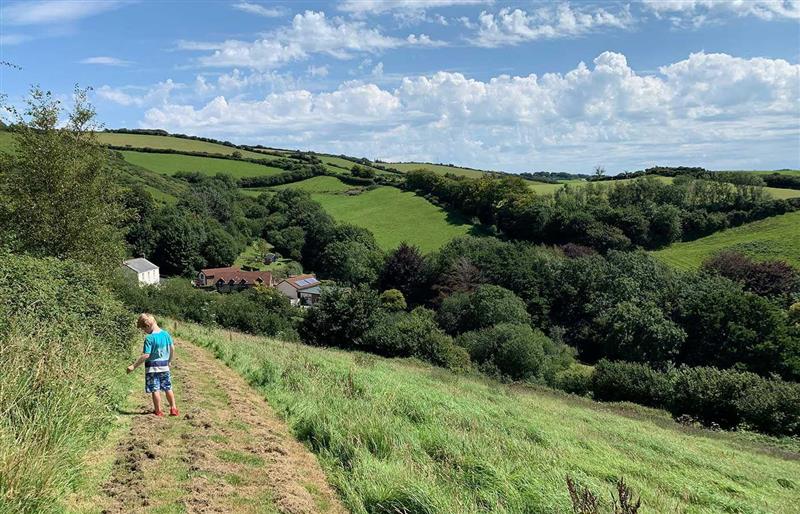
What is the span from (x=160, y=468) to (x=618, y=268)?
199 ft

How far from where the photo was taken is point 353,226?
87.1 m

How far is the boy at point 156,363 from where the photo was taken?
866 cm

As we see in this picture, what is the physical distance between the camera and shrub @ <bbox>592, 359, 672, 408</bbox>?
32.1 metres

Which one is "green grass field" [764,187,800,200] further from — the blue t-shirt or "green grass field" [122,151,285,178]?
"green grass field" [122,151,285,178]

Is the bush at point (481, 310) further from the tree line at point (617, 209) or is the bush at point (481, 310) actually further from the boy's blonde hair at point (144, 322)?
the boy's blonde hair at point (144, 322)

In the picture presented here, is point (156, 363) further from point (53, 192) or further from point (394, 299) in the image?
point (394, 299)

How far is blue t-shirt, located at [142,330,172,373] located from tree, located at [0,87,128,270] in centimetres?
1099

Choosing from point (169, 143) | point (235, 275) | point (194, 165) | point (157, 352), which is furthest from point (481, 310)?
point (169, 143)

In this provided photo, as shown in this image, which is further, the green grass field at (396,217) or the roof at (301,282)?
the green grass field at (396,217)

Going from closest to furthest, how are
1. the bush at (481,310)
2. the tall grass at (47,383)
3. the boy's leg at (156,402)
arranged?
the tall grass at (47,383) → the boy's leg at (156,402) → the bush at (481,310)

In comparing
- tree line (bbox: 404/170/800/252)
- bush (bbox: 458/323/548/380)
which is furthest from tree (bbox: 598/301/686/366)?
tree line (bbox: 404/170/800/252)

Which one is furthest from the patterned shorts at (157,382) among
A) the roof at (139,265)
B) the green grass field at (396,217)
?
the green grass field at (396,217)

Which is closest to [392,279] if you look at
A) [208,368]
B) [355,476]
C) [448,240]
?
[448,240]

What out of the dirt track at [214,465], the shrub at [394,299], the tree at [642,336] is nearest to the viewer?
the dirt track at [214,465]
